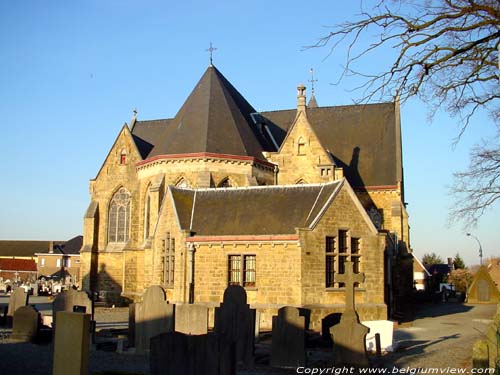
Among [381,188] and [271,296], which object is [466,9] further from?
[381,188]

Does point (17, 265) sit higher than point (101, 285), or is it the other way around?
point (17, 265)

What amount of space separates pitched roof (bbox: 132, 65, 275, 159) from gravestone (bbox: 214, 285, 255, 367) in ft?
61.3

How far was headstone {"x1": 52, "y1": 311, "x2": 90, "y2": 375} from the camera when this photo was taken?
18.3 ft

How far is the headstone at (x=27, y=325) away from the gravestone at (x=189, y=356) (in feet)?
33.8

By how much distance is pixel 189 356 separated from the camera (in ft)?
28.9

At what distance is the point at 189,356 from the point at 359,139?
34739mm

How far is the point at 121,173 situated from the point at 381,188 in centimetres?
1702

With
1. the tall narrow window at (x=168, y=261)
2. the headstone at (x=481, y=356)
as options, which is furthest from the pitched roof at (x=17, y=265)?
the headstone at (x=481, y=356)

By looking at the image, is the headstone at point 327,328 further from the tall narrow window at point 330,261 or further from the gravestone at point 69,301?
the gravestone at point 69,301

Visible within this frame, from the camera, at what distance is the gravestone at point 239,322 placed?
48.4 ft

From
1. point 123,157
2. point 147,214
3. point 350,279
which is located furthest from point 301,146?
point 350,279

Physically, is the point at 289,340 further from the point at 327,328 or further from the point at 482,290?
the point at 482,290

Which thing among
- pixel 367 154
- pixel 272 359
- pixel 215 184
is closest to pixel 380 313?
pixel 272 359

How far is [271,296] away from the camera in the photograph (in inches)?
925
